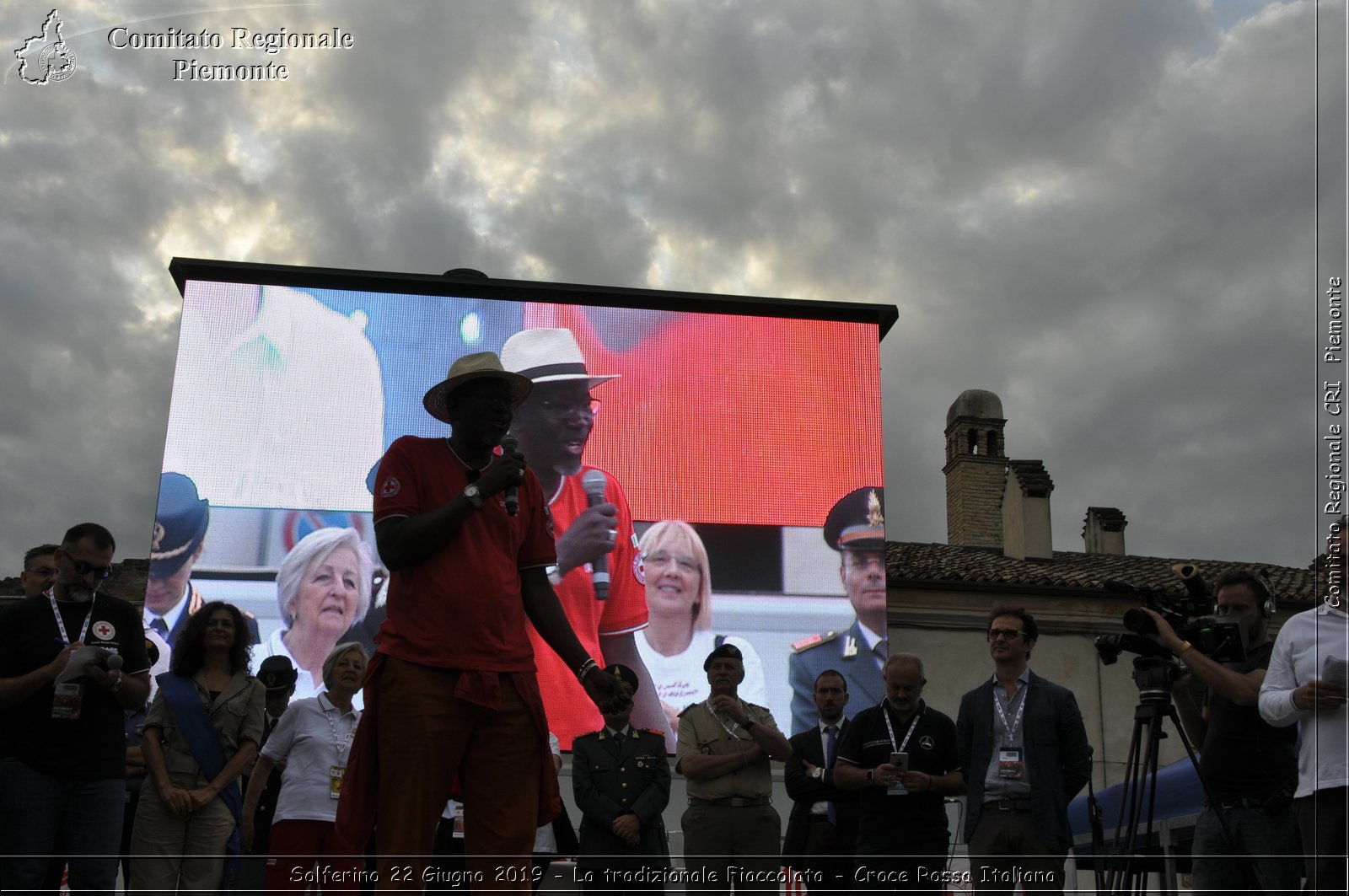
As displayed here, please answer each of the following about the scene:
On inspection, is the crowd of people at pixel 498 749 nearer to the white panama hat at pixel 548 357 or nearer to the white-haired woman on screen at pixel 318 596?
the white-haired woman on screen at pixel 318 596

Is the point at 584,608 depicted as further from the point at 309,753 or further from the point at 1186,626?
the point at 1186,626

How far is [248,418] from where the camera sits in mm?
13359

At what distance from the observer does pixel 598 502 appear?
13.4m

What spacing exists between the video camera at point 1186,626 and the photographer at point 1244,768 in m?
0.05

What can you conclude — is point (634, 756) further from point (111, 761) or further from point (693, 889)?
point (111, 761)

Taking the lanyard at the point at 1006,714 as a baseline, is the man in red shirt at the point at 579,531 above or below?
above

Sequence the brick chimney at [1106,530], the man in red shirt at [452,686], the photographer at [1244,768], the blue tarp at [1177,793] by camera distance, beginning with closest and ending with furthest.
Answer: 1. the man in red shirt at [452,686]
2. the photographer at [1244,768]
3. the blue tarp at [1177,793]
4. the brick chimney at [1106,530]

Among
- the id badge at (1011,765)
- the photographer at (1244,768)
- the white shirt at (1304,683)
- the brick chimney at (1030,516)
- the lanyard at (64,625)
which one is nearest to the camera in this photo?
the white shirt at (1304,683)

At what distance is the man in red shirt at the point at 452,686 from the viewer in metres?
3.34

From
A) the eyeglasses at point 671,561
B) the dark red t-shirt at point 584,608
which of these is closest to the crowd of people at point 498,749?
the dark red t-shirt at point 584,608

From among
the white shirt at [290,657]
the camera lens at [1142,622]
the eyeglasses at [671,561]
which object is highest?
the eyeglasses at [671,561]

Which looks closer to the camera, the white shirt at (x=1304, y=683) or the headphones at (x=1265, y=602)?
the white shirt at (x=1304, y=683)

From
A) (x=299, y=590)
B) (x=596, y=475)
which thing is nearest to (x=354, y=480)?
(x=299, y=590)

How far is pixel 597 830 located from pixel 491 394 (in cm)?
335
